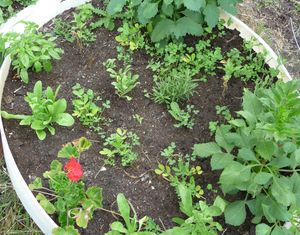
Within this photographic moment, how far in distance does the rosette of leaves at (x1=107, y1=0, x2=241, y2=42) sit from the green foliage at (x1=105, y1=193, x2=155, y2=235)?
93cm

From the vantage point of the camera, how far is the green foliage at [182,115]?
8.11ft

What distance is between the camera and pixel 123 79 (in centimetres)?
248

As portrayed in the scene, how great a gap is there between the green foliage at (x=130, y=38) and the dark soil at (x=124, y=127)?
50mm

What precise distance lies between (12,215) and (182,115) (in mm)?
920

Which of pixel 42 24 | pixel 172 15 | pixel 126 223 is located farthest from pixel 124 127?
pixel 42 24

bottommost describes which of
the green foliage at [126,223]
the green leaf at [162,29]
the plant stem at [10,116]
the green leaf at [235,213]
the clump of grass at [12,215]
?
the clump of grass at [12,215]

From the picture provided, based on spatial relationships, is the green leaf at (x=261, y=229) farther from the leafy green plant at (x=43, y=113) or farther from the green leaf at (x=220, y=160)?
the leafy green plant at (x=43, y=113)

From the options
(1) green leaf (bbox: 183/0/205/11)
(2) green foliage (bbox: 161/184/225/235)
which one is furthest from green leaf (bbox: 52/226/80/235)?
(1) green leaf (bbox: 183/0/205/11)

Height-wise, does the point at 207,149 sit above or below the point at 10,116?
below

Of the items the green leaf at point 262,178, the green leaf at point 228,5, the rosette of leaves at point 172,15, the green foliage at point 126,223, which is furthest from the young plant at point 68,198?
the green leaf at point 228,5

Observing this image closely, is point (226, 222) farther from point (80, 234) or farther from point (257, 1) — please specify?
point (257, 1)

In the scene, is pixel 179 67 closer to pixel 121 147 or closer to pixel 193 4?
pixel 193 4

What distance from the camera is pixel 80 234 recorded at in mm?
2160

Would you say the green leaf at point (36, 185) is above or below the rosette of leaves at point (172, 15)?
below
